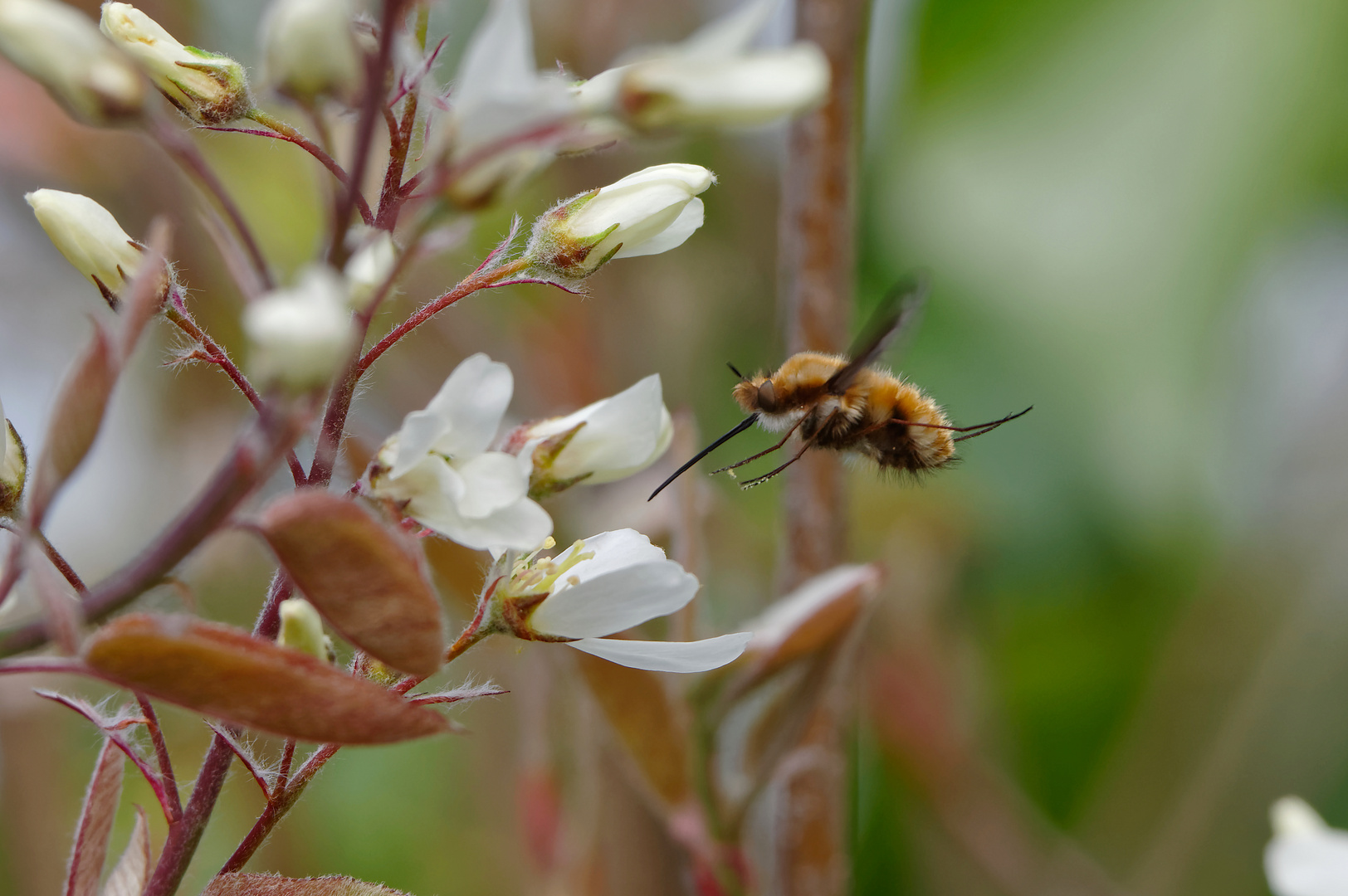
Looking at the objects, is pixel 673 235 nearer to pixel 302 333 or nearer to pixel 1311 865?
pixel 302 333

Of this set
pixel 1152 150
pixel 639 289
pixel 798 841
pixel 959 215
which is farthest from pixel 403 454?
pixel 1152 150

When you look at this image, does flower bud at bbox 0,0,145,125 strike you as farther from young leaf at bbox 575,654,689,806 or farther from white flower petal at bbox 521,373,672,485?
young leaf at bbox 575,654,689,806

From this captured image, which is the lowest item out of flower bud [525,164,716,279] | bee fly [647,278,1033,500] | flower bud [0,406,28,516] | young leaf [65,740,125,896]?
bee fly [647,278,1033,500]

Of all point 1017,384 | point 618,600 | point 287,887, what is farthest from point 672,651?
point 1017,384

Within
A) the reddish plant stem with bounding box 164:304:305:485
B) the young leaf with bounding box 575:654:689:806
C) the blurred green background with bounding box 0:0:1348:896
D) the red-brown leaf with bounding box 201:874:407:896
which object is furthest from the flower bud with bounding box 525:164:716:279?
the blurred green background with bounding box 0:0:1348:896

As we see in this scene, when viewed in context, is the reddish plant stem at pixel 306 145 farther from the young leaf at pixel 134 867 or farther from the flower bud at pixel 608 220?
the young leaf at pixel 134 867

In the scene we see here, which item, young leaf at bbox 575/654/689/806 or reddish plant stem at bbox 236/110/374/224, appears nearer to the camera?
reddish plant stem at bbox 236/110/374/224

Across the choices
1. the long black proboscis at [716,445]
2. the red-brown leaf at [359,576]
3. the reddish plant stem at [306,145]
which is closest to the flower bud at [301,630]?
the red-brown leaf at [359,576]
